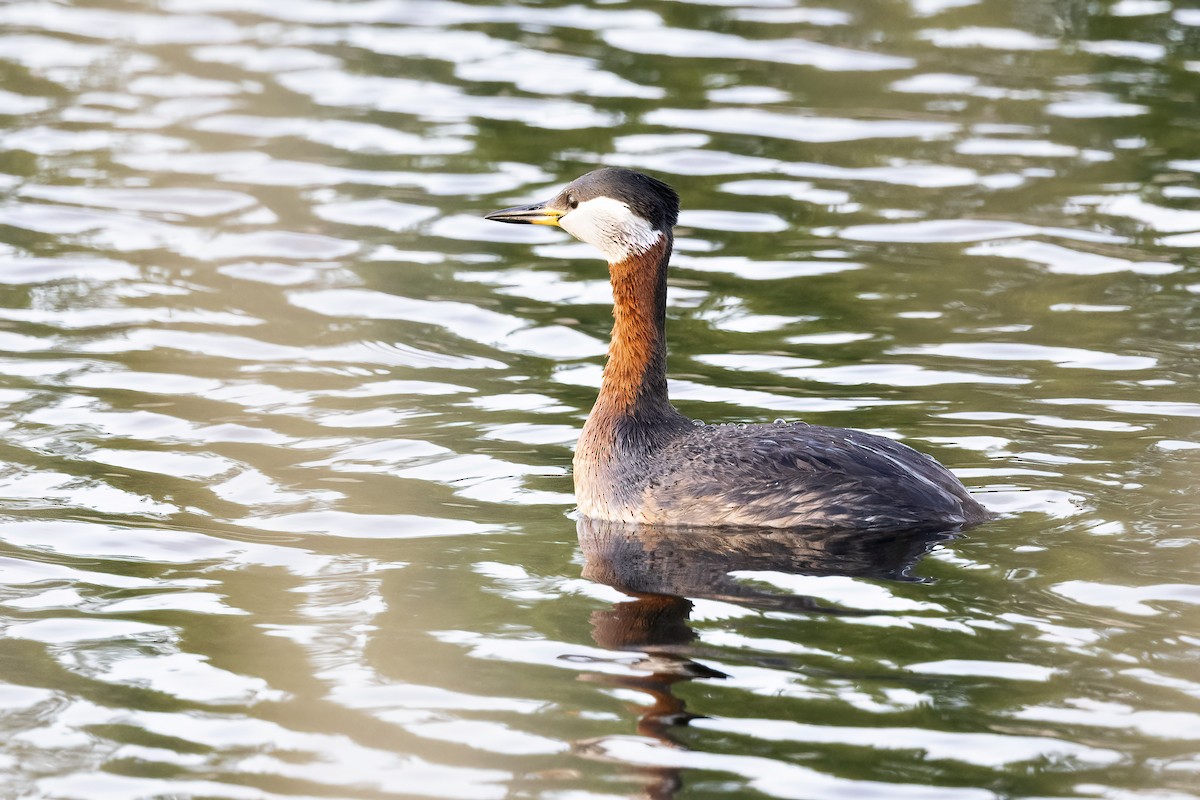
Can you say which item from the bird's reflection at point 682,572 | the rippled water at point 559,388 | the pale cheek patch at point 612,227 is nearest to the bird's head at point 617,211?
the pale cheek patch at point 612,227

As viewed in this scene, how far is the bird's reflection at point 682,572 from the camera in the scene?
23.6 feet

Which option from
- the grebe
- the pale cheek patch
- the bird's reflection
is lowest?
the bird's reflection

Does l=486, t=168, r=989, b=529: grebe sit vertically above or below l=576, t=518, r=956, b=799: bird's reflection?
above

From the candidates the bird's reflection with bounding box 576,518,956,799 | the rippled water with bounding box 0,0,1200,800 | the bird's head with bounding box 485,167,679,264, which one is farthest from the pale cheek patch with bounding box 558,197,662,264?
the bird's reflection with bounding box 576,518,956,799

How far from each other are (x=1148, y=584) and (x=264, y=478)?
446 centimetres

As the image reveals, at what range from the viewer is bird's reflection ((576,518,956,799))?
23.6 ft

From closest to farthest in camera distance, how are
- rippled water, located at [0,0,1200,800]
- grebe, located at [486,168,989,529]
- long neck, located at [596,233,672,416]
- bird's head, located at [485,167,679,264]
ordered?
rippled water, located at [0,0,1200,800] → grebe, located at [486,168,989,529] → bird's head, located at [485,167,679,264] → long neck, located at [596,233,672,416]

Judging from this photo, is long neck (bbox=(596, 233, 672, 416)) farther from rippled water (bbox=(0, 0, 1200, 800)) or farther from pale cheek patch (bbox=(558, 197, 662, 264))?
rippled water (bbox=(0, 0, 1200, 800))

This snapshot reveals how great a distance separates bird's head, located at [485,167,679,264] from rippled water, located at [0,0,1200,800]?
127cm

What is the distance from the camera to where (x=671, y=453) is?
9.31 m

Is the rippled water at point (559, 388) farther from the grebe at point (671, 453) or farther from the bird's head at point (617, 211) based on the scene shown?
the bird's head at point (617, 211)

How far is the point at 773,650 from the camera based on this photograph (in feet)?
24.1

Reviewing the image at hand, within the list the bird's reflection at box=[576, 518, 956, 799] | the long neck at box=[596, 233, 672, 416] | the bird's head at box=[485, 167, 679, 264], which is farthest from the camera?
the long neck at box=[596, 233, 672, 416]

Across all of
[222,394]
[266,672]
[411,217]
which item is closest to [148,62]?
[411,217]
